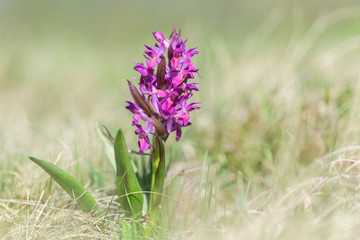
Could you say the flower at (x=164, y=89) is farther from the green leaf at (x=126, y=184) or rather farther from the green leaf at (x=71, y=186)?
the green leaf at (x=71, y=186)

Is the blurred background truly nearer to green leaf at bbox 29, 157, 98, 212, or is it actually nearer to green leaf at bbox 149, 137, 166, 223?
green leaf at bbox 149, 137, 166, 223

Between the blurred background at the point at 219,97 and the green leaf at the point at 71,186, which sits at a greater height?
Result: the blurred background at the point at 219,97

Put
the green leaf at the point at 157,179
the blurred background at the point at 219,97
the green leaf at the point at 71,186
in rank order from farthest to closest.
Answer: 1. the blurred background at the point at 219,97
2. the green leaf at the point at 157,179
3. the green leaf at the point at 71,186

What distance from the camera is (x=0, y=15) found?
10.7 meters

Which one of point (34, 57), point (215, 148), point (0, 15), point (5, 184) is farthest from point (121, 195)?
point (0, 15)

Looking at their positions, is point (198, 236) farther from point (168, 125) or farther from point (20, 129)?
point (20, 129)

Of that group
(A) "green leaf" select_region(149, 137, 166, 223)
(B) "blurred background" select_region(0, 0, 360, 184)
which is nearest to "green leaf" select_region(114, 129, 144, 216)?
(A) "green leaf" select_region(149, 137, 166, 223)

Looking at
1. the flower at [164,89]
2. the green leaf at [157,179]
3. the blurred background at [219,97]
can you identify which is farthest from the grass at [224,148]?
the flower at [164,89]

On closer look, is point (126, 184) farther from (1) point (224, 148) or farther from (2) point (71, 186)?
(1) point (224, 148)

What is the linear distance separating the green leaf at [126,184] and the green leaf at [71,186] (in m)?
0.15

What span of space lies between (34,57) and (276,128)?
4.22 m

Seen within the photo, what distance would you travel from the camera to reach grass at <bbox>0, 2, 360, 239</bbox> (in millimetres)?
2150

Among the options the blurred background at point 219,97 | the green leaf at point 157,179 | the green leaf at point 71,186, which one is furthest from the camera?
the blurred background at point 219,97

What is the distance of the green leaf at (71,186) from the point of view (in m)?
2.00
